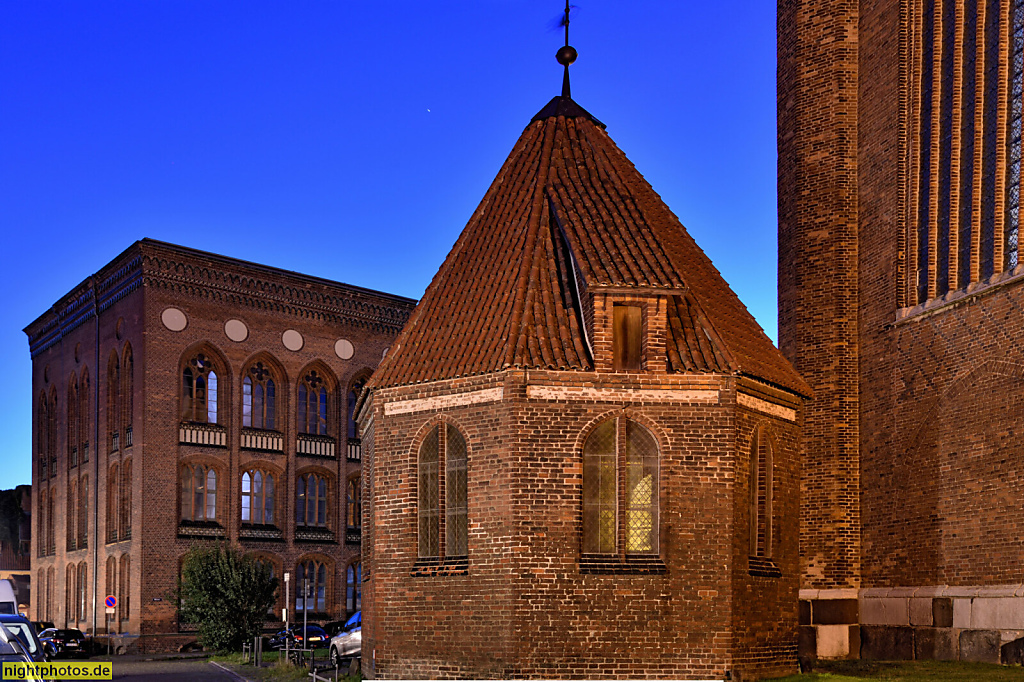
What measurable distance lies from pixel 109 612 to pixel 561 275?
33.3 meters

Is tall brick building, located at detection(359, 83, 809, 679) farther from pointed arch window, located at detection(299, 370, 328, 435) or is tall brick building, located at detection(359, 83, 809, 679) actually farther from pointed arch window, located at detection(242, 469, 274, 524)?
pointed arch window, located at detection(299, 370, 328, 435)

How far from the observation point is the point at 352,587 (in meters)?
51.8

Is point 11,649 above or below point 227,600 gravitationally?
above

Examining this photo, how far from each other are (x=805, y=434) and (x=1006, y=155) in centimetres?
691

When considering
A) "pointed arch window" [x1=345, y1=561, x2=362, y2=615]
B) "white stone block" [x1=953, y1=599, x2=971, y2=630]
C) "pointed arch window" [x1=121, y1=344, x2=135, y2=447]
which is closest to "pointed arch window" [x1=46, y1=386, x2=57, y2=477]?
"pointed arch window" [x1=121, y1=344, x2=135, y2=447]

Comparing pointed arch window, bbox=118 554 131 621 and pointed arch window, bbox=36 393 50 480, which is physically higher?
pointed arch window, bbox=36 393 50 480

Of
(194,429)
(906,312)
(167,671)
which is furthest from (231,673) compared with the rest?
(194,429)

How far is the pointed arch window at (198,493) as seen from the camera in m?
47.0

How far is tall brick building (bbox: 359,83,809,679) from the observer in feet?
61.5

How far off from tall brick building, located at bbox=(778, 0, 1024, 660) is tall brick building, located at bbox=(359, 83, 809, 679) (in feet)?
10.9

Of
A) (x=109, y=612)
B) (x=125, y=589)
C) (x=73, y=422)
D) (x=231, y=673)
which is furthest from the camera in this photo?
(x=73, y=422)

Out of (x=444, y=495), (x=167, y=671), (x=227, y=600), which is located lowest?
(x=167, y=671)

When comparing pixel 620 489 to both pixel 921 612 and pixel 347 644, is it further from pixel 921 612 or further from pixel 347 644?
pixel 347 644

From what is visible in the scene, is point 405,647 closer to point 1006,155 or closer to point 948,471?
point 948,471
